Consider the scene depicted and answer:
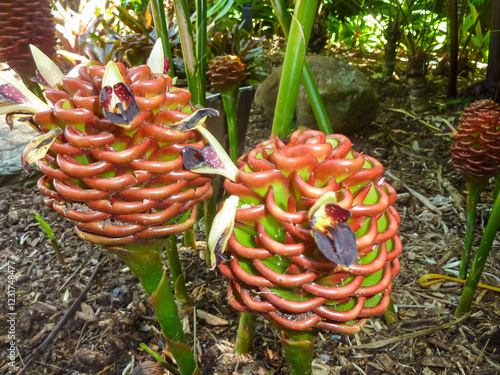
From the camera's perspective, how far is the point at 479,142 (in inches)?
43.0

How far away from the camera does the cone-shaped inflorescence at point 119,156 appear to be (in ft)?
1.61

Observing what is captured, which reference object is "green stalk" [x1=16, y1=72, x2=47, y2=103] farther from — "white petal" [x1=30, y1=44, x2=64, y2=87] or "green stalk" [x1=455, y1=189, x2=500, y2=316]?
"green stalk" [x1=455, y1=189, x2=500, y2=316]

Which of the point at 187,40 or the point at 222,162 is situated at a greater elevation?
the point at 187,40

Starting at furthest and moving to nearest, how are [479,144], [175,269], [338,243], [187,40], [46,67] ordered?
[479,144] → [175,269] → [187,40] → [46,67] → [338,243]

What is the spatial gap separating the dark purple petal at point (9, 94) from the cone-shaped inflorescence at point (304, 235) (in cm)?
33

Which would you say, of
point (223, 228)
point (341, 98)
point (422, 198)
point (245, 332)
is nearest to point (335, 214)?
point (223, 228)

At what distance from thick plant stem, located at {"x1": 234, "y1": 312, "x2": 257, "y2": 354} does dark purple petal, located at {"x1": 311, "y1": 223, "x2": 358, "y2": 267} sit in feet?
1.69

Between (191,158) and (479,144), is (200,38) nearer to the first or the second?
(191,158)

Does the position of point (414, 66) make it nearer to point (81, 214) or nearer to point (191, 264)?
point (191, 264)

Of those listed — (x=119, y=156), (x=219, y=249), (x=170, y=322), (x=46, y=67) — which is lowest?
(x=170, y=322)

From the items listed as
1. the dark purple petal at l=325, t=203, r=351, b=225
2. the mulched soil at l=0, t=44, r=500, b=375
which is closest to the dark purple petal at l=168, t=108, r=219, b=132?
the dark purple petal at l=325, t=203, r=351, b=225

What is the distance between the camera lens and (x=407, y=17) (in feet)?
9.67

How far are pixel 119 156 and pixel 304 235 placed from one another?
0.26 metres

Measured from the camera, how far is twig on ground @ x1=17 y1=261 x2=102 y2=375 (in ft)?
3.35
